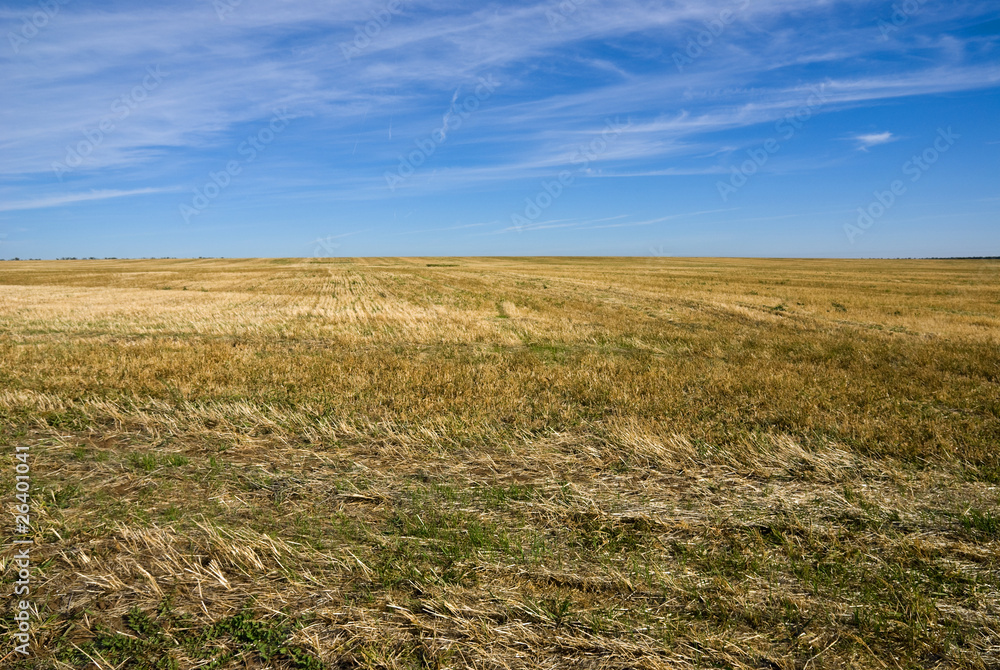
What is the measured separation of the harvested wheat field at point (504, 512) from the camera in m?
3.37

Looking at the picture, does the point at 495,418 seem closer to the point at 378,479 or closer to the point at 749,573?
the point at 378,479

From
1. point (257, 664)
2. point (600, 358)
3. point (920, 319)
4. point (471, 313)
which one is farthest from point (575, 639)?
point (920, 319)

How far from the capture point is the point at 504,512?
506 centimetres

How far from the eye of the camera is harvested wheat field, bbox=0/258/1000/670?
337 cm

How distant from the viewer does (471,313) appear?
2217cm

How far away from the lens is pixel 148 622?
3.49 meters

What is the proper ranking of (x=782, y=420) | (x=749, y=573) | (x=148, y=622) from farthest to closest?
(x=782, y=420) → (x=749, y=573) → (x=148, y=622)

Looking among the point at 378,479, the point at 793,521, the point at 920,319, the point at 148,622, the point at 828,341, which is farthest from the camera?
the point at 920,319

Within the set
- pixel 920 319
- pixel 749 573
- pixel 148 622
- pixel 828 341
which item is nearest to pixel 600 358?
pixel 828 341

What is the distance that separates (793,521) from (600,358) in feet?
25.6

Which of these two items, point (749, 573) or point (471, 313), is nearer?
point (749, 573)

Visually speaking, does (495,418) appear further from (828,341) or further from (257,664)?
(828,341)

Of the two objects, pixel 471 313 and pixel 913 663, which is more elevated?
pixel 471 313

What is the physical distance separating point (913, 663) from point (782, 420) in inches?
195
